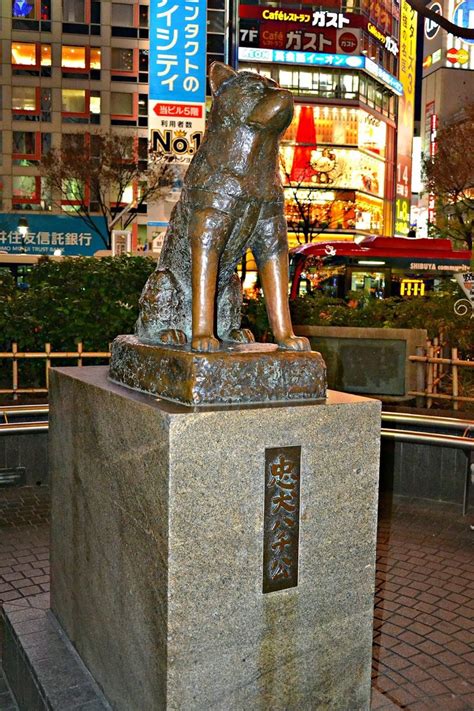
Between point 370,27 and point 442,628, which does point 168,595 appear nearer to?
point 442,628

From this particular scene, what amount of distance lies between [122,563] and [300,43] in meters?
42.8

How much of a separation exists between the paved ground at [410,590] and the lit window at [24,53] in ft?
132

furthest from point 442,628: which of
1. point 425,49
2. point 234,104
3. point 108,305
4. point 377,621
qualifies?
point 425,49

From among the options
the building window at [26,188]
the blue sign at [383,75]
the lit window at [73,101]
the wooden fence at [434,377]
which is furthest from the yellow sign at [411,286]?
the lit window at [73,101]

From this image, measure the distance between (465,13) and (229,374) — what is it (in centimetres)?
4995

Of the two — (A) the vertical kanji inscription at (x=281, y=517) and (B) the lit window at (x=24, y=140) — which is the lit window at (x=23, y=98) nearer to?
(B) the lit window at (x=24, y=140)

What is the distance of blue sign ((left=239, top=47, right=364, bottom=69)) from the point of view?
39.9 meters

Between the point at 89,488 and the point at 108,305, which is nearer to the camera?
the point at 89,488

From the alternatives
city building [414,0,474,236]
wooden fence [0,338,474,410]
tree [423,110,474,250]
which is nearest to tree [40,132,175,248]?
tree [423,110,474,250]

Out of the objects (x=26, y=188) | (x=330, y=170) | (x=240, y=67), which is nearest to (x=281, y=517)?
(x=330, y=170)

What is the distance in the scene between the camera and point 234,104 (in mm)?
2578

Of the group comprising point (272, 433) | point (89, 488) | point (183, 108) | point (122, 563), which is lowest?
point (122, 563)

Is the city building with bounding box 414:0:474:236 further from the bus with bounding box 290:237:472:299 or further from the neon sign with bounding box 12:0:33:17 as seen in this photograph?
the bus with bounding box 290:237:472:299

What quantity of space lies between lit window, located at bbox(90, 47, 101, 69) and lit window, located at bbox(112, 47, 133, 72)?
1198mm
